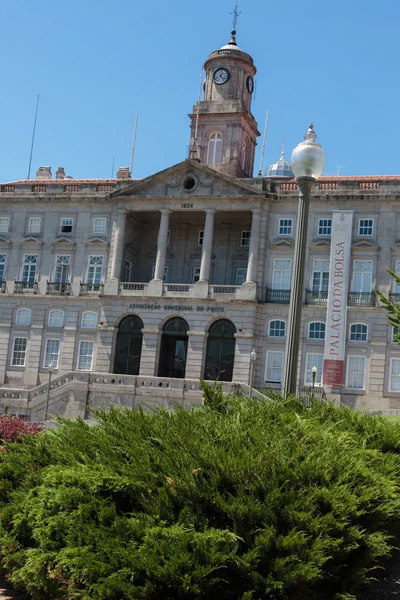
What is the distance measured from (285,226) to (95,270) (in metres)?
13.1

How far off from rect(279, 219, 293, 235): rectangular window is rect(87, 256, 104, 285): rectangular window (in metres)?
12.2

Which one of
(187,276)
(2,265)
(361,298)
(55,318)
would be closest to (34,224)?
(2,265)

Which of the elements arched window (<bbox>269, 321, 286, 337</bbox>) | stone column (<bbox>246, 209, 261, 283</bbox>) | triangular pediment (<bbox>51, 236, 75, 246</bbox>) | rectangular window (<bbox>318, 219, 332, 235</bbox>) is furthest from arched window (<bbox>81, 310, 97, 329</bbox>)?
rectangular window (<bbox>318, 219, 332, 235</bbox>)

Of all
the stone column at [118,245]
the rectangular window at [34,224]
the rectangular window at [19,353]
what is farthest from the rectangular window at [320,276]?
the rectangular window at [19,353]

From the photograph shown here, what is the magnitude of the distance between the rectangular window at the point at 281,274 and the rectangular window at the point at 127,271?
1045cm

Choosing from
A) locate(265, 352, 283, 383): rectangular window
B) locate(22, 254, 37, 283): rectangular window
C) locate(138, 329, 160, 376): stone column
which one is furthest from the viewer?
locate(22, 254, 37, 283): rectangular window

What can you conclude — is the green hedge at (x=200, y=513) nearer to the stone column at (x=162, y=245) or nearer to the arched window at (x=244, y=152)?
the stone column at (x=162, y=245)

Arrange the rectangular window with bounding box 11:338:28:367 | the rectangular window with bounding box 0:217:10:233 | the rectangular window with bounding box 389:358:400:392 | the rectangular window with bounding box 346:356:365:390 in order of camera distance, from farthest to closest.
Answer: the rectangular window with bounding box 0:217:10:233, the rectangular window with bounding box 11:338:28:367, the rectangular window with bounding box 346:356:365:390, the rectangular window with bounding box 389:358:400:392

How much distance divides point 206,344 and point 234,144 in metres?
15.6

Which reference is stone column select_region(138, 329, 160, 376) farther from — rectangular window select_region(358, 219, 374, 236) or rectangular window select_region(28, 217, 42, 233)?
rectangular window select_region(358, 219, 374, 236)

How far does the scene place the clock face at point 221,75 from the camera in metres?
58.8

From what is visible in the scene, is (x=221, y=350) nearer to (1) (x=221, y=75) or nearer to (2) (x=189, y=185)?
(2) (x=189, y=185)

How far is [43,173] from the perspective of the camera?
64.1 meters

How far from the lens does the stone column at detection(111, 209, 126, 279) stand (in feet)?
175
